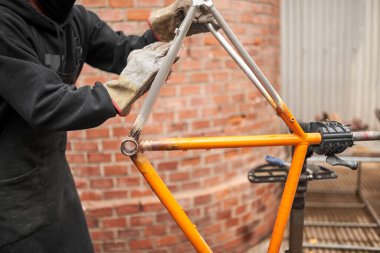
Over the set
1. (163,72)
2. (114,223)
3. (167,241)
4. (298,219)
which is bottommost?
(167,241)

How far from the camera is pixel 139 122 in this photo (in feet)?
4.24

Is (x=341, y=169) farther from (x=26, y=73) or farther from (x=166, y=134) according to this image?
(x=26, y=73)

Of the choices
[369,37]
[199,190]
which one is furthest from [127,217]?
[369,37]

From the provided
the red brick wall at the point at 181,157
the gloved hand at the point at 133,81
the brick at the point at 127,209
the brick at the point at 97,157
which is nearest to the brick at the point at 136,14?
the red brick wall at the point at 181,157

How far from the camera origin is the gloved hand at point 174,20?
139 centimetres

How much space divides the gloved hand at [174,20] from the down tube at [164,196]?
55cm

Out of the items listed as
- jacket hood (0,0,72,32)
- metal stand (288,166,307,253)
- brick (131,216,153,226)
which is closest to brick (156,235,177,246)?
brick (131,216,153,226)

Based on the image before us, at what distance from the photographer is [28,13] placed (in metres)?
1.35

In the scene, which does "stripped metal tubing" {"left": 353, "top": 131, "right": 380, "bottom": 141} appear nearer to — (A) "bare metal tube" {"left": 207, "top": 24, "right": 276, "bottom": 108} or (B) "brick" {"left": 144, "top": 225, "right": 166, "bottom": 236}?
(A) "bare metal tube" {"left": 207, "top": 24, "right": 276, "bottom": 108}

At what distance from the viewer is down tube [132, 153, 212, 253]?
1.32 metres

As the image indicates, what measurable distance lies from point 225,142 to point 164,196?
292 millimetres

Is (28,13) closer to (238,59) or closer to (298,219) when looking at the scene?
(238,59)

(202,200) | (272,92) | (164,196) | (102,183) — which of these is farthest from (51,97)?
(202,200)

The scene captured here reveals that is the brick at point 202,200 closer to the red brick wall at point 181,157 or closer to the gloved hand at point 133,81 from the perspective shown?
the red brick wall at point 181,157
